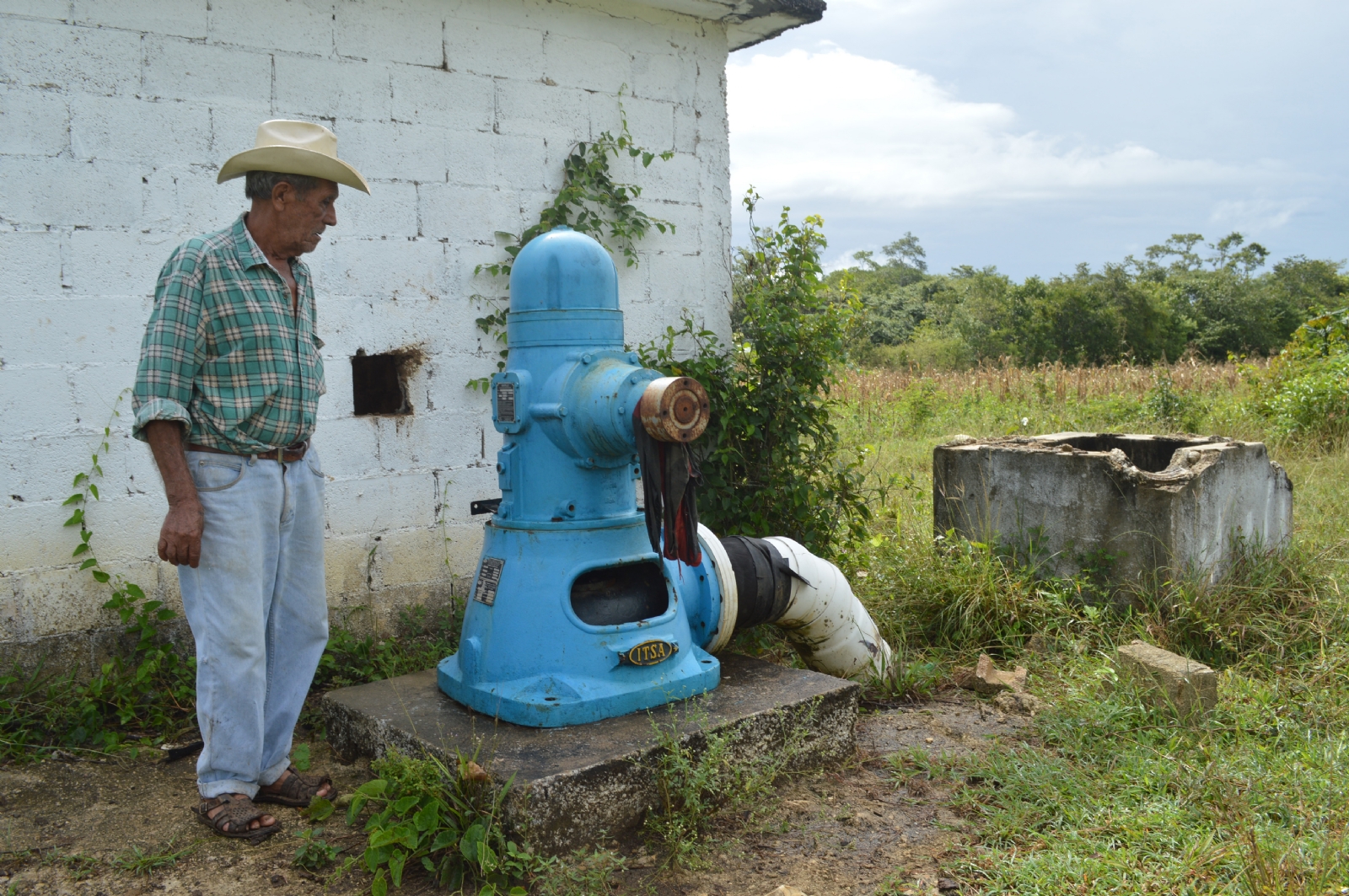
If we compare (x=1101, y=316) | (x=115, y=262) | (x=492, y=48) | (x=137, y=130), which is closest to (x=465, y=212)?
(x=492, y=48)

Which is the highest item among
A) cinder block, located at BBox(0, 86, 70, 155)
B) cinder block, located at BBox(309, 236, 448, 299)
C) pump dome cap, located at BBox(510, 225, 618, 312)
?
cinder block, located at BBox(0, 86, 70, 155)

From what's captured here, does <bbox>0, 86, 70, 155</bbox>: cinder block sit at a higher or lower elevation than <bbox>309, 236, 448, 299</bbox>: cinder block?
higher

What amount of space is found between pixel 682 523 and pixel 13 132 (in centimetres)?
258

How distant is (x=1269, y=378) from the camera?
10258mm

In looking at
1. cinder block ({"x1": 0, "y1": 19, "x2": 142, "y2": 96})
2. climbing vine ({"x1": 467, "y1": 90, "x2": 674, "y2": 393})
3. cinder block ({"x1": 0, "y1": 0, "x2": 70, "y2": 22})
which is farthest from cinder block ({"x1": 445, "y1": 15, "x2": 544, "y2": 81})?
cinder block ({"x1": 0, "y1": 0, "x2": 70, "y2": 22})

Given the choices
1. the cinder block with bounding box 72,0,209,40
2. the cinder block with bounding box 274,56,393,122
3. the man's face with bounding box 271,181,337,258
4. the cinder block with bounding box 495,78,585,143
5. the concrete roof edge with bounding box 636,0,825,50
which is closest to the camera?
the man's face with bounding box 271,181,337,258

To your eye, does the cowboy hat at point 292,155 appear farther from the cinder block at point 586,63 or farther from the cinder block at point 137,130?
the cinder block at point 586,63

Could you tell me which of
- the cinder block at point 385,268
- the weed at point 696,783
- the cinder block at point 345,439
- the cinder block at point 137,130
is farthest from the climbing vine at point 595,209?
the weed at point 696,783

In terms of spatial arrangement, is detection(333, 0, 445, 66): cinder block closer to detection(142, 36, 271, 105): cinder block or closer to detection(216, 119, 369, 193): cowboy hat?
detection(142, 36, 271, 105): cinder block

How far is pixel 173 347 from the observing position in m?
2.51

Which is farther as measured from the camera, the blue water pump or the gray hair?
the blue water pump

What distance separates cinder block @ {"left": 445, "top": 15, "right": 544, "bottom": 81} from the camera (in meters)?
4.19

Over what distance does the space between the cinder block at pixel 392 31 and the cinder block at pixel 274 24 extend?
56 mm

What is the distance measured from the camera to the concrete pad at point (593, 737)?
252cm
